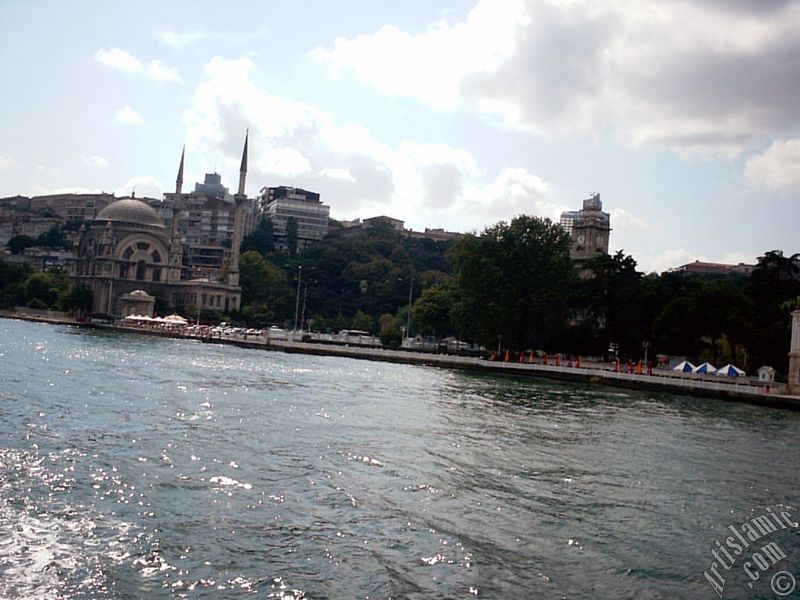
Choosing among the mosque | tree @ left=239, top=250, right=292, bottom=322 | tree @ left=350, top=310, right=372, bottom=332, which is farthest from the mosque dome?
tree @ left=350, top=310, right=372, bottom=332

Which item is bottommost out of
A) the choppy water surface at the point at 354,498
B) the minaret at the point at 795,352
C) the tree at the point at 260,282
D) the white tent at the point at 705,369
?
the choppy water surface at the point at 354,498

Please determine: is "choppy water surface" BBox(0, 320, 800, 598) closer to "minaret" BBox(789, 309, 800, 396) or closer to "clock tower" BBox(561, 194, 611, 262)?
"minaret" BBox(789, 309, 800, 396)

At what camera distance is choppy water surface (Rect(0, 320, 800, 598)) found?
31.1 feet

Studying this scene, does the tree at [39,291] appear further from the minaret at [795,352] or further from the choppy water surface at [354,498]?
the minaret at [795,352]

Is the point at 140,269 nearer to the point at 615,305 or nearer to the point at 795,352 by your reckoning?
the point at 615,305

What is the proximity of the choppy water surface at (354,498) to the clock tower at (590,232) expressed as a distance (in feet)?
248

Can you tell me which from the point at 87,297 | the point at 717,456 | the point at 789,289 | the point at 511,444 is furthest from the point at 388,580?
the point at 87,297

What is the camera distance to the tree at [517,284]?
209ft

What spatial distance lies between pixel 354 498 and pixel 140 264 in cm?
10636

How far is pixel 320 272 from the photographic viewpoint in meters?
117

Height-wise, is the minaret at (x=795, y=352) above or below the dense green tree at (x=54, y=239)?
below

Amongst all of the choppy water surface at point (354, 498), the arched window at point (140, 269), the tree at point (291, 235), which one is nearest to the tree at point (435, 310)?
the arched window at point (140, 269)

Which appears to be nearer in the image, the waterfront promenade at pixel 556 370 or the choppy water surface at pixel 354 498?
the choppy water surface at pixel 354 498

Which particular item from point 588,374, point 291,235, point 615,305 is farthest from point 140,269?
point 588,374
